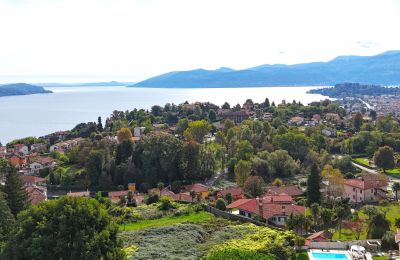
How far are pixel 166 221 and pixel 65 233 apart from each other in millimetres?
11446

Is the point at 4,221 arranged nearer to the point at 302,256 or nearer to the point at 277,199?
the point at 302,256

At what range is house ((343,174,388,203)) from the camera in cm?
3500

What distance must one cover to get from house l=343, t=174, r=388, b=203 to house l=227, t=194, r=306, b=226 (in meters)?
7.87

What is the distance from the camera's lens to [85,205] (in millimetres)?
16594

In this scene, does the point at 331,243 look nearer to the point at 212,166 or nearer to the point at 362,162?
the point at 212,166

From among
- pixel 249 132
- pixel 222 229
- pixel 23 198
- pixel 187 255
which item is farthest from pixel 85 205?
pixel 249 132

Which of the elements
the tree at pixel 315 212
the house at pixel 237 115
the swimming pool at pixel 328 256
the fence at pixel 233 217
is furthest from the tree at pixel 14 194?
the house at pixel 237 115

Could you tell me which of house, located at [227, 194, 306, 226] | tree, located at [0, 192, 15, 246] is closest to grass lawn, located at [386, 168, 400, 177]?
house, located at [227, 194, 306, 226]

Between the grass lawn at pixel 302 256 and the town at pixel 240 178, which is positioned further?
the town at pixel 240 178

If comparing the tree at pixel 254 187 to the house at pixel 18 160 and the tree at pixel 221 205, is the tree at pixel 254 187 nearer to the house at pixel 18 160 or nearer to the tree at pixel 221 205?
the tree at pixel 221 205

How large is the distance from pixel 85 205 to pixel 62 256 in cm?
197

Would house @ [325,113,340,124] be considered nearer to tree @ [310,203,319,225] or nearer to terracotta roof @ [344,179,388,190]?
terracotta roof @ [344,179,388,190]

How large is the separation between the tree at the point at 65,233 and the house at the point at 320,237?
1073 cm

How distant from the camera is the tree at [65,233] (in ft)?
50.7
